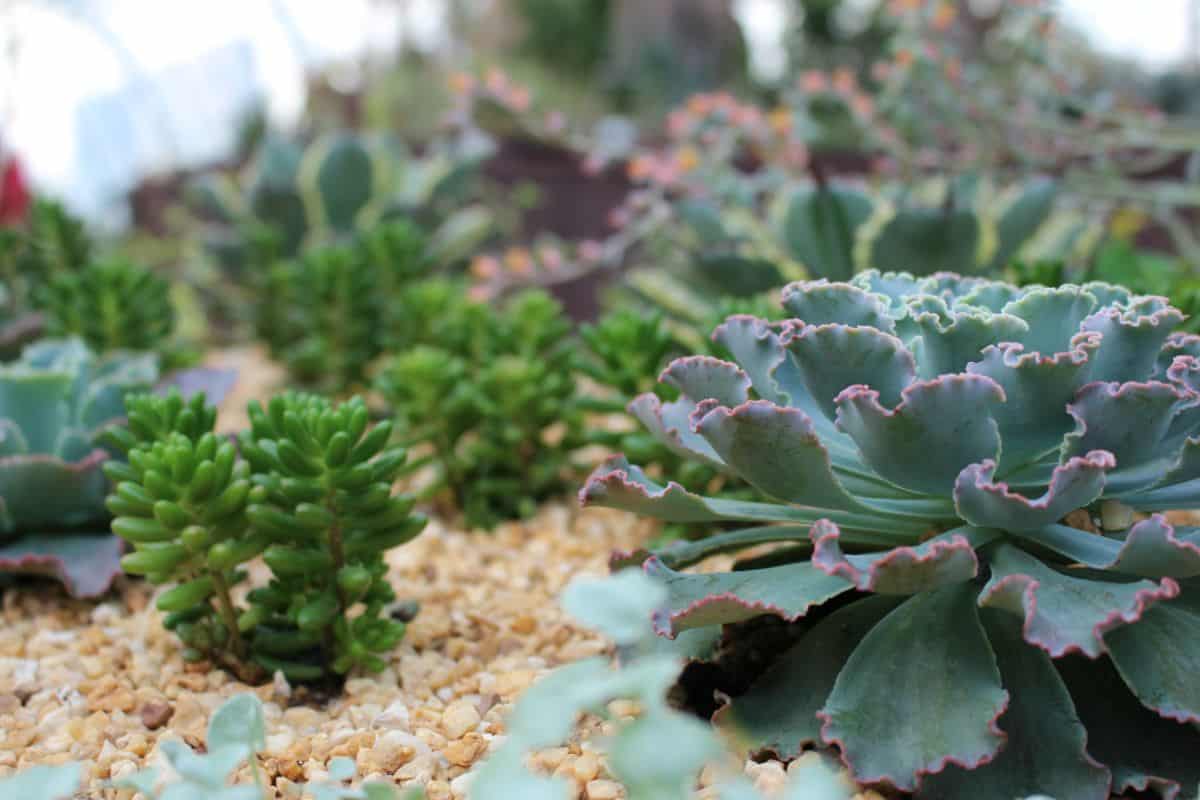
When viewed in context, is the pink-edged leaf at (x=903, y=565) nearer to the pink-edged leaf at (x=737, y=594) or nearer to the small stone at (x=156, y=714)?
the pink-edged leaf at (x=737, y=594)

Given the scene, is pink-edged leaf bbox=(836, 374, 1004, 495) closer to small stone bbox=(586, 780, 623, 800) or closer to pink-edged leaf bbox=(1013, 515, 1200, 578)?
pink-edged leaf bbox=(1013, 515, 1200, 578)

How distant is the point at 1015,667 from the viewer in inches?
39.9

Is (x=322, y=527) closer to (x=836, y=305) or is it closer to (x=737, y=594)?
(x=737, y=594)

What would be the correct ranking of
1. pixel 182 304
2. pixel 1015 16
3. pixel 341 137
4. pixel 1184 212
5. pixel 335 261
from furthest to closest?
pixel 1184 212, pixel 182 304, pixel 341 137, pixel 1015 16, pixel 335 261

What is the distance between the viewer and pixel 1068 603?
0.91m

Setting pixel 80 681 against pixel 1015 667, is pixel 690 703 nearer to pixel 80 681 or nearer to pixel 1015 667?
pixel 1015 667

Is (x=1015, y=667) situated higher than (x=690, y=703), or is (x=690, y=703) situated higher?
(x=1015, y=667)

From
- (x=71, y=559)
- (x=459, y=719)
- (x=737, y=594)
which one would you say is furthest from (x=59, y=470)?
(x=737, y=594)

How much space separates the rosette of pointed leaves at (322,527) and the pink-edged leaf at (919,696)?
537 mm

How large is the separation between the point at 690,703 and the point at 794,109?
8.63 feet

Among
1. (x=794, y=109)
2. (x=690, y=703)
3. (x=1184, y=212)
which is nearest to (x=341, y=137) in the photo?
(x=794, y=109)

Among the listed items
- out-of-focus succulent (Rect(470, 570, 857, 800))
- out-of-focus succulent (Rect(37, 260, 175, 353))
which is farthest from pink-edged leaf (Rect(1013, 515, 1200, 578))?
out-of-focus succulent (Rect(37, 260, 175, 353))

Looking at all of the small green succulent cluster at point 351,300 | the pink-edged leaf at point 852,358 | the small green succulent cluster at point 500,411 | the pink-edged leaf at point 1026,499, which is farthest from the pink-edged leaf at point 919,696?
the small green succulent cluster at point 351,300

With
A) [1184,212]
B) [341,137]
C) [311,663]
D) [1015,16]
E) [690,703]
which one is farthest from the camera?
[1184,212]
